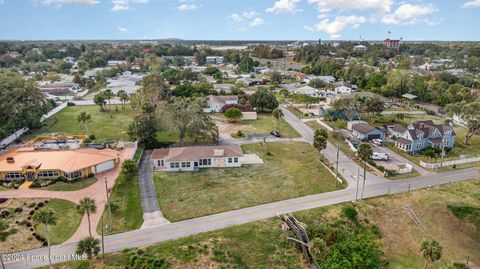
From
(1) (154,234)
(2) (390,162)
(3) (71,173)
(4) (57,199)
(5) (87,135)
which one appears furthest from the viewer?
(5) (87,135)

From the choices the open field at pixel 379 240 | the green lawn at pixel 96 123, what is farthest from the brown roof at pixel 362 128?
the green lawn at pixel 96 123

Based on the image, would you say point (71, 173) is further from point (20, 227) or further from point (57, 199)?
point (20, 227)

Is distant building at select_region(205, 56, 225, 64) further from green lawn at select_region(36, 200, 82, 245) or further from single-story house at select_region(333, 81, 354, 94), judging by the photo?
green lawn at select_region(36, 200, 82, 245)

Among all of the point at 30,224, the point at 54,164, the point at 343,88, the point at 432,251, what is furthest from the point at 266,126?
the point at 343,88

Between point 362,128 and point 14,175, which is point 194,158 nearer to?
point 14,175

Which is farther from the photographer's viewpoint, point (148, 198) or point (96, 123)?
point (96, 123)

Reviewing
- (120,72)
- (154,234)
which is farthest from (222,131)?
(120,72)

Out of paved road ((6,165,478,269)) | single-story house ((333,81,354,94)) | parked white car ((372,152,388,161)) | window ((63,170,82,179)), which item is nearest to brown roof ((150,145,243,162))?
window ((63,170,82,179))
